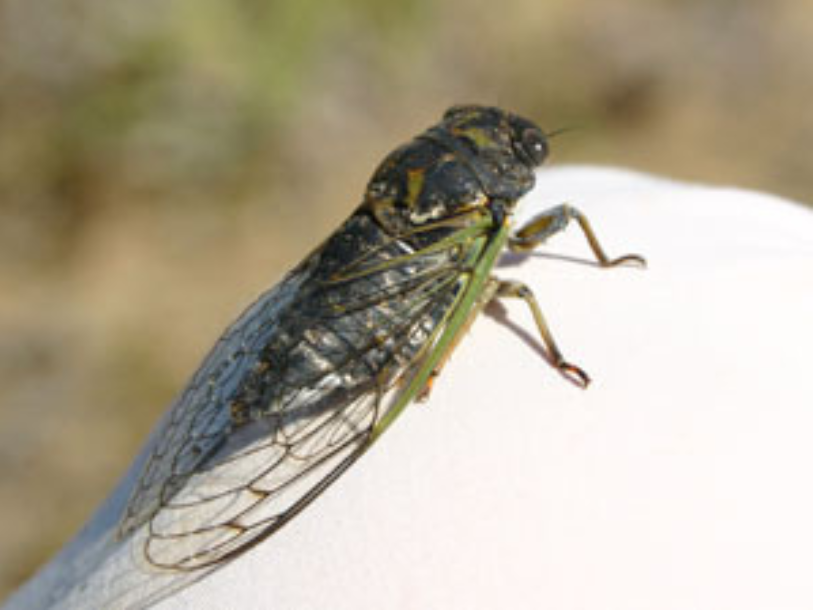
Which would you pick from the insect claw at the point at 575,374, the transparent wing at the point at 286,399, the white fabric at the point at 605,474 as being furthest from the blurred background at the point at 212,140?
the insect claw at the point at 575,374

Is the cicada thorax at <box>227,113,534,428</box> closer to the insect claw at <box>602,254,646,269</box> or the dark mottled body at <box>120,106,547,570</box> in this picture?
the dark mottled body at <box>120,106,547,570</box>

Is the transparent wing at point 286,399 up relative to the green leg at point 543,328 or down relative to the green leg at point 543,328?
up

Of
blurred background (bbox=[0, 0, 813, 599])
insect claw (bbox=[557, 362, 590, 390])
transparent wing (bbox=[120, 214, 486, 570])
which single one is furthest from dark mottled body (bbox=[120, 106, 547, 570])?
blurred background (bbox=[0, 0, 813, 599])

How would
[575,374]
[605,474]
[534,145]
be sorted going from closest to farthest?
1. [605,474]
2. [575,374]
3. [534,145]

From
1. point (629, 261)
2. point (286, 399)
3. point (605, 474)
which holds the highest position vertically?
point (286, 399)

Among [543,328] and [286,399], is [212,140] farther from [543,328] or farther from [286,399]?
[543,328]

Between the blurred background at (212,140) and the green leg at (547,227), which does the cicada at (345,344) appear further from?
the blurred background at (212,140)

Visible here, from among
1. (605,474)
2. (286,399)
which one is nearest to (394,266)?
(286,399)
